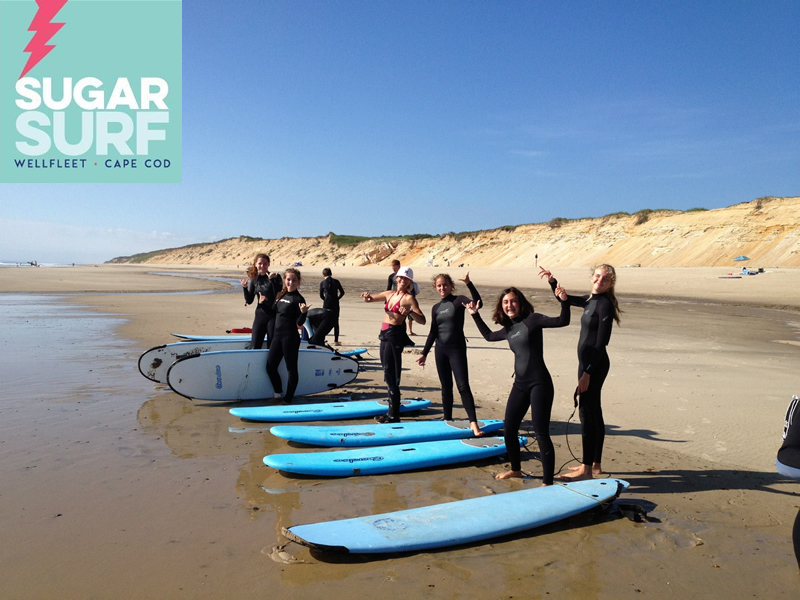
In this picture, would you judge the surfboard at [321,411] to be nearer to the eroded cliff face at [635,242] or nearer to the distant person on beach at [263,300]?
the distant person on beach at [263,300]

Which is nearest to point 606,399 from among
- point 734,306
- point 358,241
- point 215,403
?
point 215,403

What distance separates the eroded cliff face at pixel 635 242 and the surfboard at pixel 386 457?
30.1 metres

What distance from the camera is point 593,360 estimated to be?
13.9 feet

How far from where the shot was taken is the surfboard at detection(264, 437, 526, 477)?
4430 millimetres

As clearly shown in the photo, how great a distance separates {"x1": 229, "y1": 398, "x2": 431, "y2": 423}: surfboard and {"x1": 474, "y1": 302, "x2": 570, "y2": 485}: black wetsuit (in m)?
2.28

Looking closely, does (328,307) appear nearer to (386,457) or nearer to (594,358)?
(386,457)

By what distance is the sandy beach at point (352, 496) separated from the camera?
9.78ft

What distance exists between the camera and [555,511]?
12.0ft

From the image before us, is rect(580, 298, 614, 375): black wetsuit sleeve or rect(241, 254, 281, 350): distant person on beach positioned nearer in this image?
rect(580, 298, 614, 375): black wetsuit sleeve

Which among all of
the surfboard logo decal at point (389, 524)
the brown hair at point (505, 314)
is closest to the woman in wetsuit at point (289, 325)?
the brown hair at point (505, 314)

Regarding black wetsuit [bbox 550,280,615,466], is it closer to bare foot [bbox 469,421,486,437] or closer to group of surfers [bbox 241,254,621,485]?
group of surfers [bbox 241,254,621,485]

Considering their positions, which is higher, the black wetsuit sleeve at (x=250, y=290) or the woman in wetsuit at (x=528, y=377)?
the black wetsuit sleeve at (x=250, y=290)

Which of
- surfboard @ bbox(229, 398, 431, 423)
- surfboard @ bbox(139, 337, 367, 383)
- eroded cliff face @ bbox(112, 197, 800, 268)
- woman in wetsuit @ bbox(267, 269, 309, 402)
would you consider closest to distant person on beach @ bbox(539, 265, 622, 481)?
surfboard @ bbox(229, 398, 431, 423)

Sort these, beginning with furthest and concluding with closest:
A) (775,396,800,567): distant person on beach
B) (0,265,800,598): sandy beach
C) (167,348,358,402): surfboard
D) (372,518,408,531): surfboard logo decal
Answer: (167,348,358,402): surfboard, (372,518,408,531): surfboard logo decal, (0,265,800,598): sandy beach, (775,396,800,567): distant person on beach
